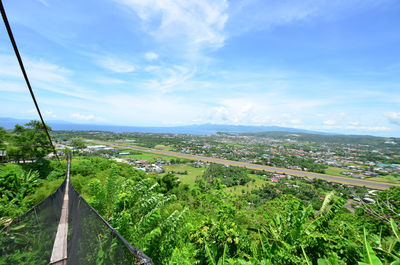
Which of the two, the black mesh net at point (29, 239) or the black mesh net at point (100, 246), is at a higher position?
the black mesh net at point (100, 246)

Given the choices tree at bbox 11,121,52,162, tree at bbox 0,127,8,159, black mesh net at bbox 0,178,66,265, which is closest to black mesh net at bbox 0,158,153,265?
black mesh net at bbox 0,178,66,265

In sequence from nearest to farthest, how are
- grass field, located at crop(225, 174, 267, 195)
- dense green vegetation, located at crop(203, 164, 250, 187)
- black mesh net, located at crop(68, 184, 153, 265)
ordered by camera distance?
1. black mesh net, located at crop(68, 184, 153, 265)
2. grass field, located at crop(225, 174, 267, 195)
3. dense green vegetation, located at crop(203, 164, 250, 187)

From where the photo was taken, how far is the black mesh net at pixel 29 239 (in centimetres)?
264

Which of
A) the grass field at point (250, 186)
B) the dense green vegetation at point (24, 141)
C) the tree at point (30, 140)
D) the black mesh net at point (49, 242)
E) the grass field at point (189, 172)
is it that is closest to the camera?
Result: the black mesh net at point (49, 242)

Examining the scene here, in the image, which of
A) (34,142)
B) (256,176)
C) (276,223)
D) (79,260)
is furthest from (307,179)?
(34,142)

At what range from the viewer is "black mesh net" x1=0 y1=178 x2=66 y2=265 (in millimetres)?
2639

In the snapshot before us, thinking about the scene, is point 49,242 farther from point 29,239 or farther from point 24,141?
point 24,141

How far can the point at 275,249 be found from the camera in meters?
2.70

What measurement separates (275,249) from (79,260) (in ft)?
11.2

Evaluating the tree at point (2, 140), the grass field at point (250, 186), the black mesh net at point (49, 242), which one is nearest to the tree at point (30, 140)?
the tree at point (2, 140)

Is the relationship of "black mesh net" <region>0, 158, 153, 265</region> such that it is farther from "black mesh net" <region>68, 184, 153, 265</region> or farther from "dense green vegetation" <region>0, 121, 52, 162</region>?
"dense green vegetation" <region>0, 121, 52, 162</region>

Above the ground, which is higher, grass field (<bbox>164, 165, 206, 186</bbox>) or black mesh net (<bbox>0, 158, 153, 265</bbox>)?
black mesh net (<bbox>0, 158, 153, 265</bbox>)

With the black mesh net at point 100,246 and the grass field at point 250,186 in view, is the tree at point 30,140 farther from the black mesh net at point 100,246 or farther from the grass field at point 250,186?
the grass field at point 250,186

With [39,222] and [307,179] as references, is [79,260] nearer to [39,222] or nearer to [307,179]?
[39,222]
